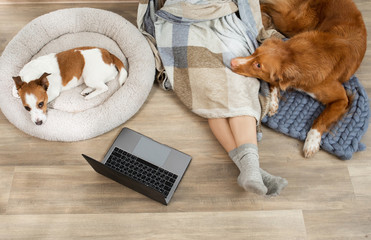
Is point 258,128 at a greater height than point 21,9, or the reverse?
point 21,9

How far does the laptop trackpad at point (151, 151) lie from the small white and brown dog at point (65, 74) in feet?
1.37

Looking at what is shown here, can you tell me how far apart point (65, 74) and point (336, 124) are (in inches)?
64.8

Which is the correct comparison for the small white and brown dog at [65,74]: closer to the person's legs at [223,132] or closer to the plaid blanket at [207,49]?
the plaid blanket at [207,49]

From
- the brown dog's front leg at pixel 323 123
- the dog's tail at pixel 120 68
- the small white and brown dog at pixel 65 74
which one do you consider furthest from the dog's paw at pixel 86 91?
the brown dog's front leg at pixel 323 123

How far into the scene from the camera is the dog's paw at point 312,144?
5.95ft

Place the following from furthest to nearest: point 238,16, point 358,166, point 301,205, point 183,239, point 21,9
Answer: point 21,9, point 238,16, point 358,166, point 301,205, point 183,239

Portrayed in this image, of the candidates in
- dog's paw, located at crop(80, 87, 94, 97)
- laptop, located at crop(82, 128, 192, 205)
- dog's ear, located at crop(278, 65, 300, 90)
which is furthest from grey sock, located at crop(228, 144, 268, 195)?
dog's paw, located at crop(80, 87, 94, 97)

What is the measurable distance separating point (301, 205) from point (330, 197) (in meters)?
0.18

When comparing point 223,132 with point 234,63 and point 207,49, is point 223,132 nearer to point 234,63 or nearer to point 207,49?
point 234,63

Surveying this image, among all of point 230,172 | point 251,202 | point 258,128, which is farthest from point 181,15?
point 251,202

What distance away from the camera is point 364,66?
216 cm

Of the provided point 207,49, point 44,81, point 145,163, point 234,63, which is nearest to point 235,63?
point 234,63

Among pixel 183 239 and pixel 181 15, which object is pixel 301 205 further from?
pixel 181 15

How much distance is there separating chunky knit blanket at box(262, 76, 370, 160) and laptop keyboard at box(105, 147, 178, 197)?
0.70 meters
